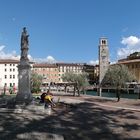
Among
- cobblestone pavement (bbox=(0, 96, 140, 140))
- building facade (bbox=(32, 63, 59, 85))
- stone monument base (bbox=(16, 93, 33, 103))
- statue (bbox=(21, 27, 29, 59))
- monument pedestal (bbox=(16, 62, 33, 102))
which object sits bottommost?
cobblestone pavement (bbox=(0, 96, 140, 140))

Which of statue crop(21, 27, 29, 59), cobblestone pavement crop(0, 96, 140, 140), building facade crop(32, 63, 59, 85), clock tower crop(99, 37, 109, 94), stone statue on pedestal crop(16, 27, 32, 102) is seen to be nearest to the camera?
cobblestone pavement crop(0, 96, 140, 140)

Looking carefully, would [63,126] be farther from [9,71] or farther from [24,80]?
[9,71]

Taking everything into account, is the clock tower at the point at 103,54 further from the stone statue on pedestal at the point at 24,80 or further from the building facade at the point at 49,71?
the stone statue on pedestal at the point at 24,80

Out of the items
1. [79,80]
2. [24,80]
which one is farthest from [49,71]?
[24,80]

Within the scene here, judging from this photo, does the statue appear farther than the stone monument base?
Yes

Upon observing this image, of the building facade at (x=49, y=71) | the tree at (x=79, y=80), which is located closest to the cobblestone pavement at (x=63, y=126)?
the tree at (x=79, y=80)

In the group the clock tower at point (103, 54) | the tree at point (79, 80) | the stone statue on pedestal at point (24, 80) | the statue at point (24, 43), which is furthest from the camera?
the clock tower at point (103, 54)

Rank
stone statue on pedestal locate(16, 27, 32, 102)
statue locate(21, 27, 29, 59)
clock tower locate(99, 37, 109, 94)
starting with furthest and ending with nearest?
clock tower locate(99, 37, 109, 94), statue locate(21, 27, 29, 59), stone statue on pedestal locate(16, 27, 32, 102)

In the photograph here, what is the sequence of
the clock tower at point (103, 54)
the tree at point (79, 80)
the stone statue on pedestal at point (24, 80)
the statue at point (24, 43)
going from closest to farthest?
the stone statue on pedestal at point (24, 80) < the statue at point (24, 43) < the tree at point (79, 80) < the clock tower at point (103, 54)

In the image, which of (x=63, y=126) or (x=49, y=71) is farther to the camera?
(x=49, y=71)

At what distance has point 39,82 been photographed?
67375 mm

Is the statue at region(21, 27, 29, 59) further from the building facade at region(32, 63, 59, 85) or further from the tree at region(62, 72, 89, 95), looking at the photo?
the building facade at region(32, 63, 59, 85)

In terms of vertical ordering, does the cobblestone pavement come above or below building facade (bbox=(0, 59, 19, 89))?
below

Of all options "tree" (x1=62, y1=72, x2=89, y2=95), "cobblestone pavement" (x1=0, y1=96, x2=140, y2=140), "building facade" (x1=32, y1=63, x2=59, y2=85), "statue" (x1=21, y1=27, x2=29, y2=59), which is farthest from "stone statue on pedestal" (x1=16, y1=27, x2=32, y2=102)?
"building facade" (x1=32, y1=63, x2=59, y2=85)
